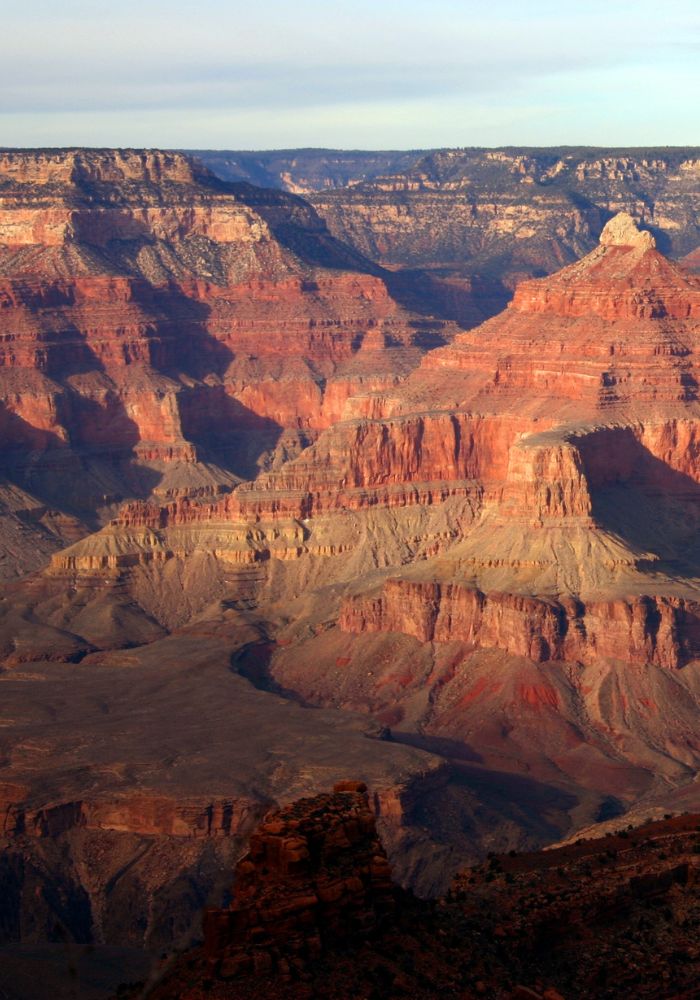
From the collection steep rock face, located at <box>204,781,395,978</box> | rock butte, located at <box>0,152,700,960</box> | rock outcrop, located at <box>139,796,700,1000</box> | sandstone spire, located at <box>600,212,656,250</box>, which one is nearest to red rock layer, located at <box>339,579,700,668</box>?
rock butte, located at <box>0,152,700,960</box>

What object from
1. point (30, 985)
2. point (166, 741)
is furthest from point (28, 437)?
point (30, 985)

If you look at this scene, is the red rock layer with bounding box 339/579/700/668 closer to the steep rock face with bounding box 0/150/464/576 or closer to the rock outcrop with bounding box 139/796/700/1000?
the steep rock face with bounding box 0/150/464/576

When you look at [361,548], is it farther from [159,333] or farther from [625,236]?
[159,333]

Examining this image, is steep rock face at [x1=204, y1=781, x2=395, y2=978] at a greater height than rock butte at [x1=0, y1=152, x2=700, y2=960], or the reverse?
steep rock face at [x1=204, y1=781, x2=395, y2=978]

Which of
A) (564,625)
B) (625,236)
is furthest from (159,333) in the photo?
(564,625)

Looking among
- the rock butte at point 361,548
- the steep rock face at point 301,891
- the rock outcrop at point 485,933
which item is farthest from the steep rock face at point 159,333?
the steep rock face at point 301,891

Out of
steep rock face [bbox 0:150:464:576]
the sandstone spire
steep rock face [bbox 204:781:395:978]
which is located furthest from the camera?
steep rock face [bbox 0:150:464:576]

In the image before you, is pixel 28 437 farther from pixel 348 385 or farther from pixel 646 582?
pixel 646 582
